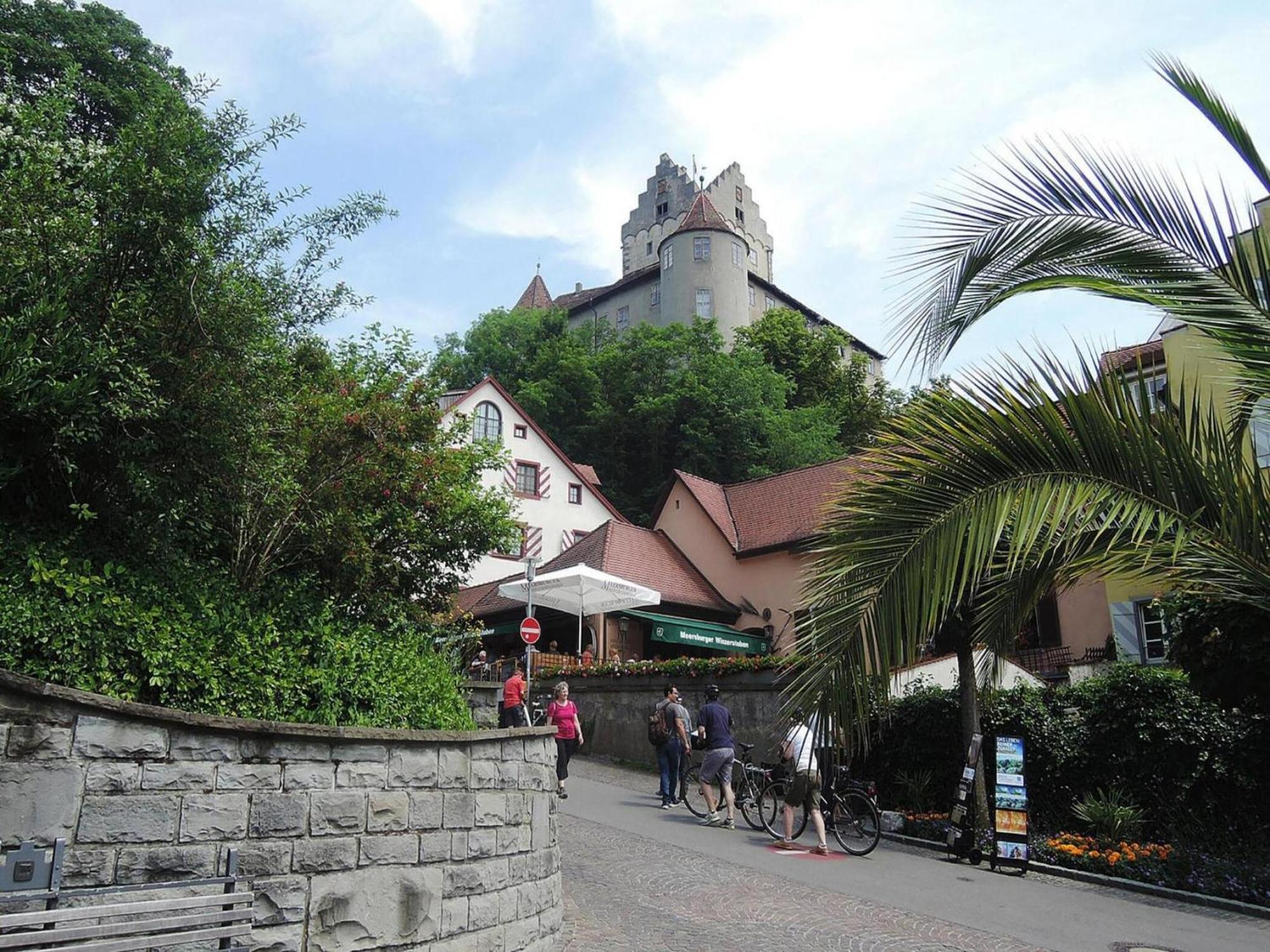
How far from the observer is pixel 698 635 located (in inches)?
1019

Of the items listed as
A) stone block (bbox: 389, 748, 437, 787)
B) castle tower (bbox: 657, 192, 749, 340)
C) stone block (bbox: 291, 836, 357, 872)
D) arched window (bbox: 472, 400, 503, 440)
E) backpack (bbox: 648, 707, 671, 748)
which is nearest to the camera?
stone block (bbox: 291, 836, 357, 872)

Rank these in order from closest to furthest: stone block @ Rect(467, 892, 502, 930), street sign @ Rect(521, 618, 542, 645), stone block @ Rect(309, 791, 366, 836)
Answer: stone block @ Rect(309, 791, 366, 836)
stone block @ Rect(467, 892, 502, 930)
street sign @ Rect(521, 618, 542, 645)

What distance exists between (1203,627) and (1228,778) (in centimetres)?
296

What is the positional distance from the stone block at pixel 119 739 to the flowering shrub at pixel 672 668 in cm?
1200

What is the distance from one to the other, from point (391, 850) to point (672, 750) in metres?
9.84

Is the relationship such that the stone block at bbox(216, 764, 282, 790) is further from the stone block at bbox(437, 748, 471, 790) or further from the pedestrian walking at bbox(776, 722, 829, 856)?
the pedestrian walking at bbox(776, 722, 829, 856)

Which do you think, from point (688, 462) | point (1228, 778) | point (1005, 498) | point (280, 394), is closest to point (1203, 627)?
point (1228, 778)

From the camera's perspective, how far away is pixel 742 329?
232ft

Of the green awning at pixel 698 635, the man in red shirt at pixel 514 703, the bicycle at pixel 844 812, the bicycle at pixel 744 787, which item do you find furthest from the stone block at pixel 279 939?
the green awning at pixel 698 635

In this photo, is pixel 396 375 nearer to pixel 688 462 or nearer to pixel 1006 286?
pixel 1006 286

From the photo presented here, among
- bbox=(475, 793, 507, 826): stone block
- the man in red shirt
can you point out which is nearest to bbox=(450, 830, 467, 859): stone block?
bbox=(475, 793, 507, 826): stone block

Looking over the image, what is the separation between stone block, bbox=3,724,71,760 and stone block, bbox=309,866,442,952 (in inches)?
65.3

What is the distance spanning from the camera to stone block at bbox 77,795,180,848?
5117 mm

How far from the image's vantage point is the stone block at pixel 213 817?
5480 millimetres
